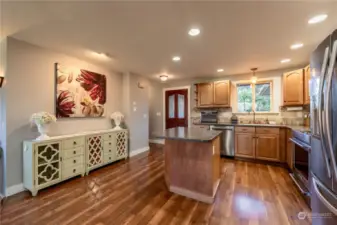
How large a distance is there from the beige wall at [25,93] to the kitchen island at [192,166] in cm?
230

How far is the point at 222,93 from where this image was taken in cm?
479

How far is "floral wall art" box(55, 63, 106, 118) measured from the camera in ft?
10.4

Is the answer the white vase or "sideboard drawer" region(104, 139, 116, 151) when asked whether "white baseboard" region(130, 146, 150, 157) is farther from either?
the white vase

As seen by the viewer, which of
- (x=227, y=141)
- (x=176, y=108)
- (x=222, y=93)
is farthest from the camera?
(x=176, y=108)

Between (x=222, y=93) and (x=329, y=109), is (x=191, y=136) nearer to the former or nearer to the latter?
(x=329, y=109)

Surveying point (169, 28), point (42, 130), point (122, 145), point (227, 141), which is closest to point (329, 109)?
point (169, 28)

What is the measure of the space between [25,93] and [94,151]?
1.59 metres

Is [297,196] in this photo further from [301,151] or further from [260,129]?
[260,129]

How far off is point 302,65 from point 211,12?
3.53 metres

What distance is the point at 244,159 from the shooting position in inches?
165

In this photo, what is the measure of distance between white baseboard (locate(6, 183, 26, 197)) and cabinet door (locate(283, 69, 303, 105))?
5597 mm

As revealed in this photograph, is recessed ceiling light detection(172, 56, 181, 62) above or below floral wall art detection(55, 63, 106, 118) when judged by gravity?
above

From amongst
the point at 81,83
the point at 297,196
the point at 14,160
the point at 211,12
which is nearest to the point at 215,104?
the point at 297,196

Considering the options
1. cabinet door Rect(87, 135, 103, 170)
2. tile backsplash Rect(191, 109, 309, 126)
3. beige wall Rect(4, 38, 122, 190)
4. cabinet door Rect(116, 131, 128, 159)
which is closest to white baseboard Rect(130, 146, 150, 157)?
cabinet door Rect(116, 131, 128, 159)
